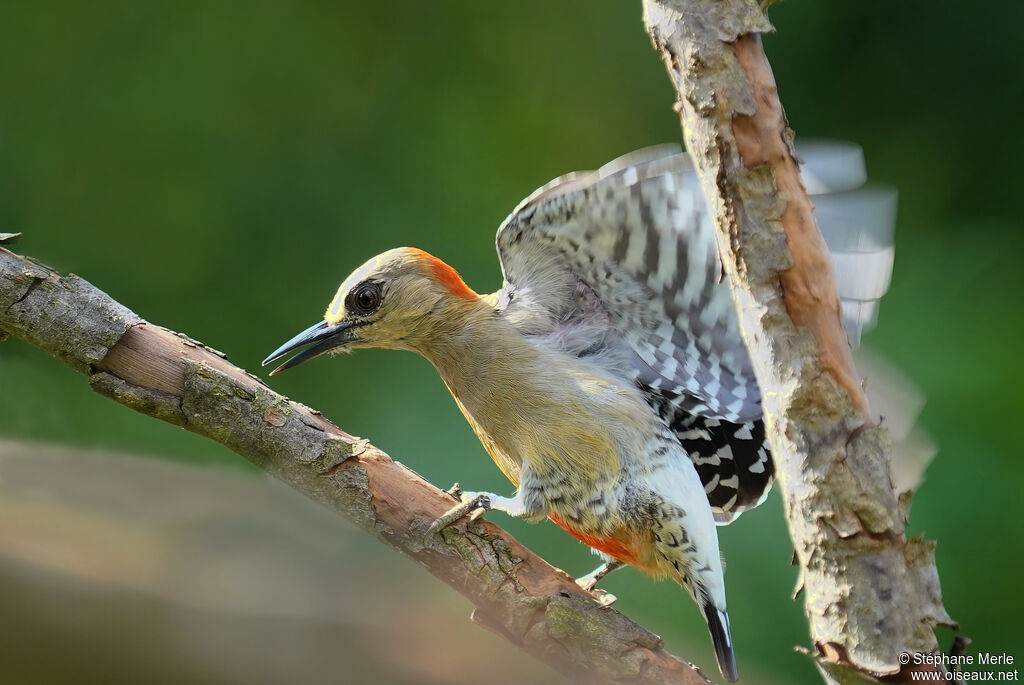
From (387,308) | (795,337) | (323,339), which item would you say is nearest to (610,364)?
(387,308)

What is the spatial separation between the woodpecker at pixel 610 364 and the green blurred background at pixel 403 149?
128cm

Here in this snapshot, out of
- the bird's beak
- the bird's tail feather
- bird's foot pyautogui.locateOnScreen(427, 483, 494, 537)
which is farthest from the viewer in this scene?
the bird's beak

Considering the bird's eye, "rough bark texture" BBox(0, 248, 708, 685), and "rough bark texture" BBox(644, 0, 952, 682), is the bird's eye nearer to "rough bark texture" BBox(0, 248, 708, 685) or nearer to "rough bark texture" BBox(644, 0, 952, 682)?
"rough bark texture" BBox(0, 248, 708, 685)

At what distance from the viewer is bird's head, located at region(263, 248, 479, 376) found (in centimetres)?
245

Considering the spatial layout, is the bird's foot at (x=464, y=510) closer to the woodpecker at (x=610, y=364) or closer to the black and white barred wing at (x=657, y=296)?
the woodpecker at (x=610, y=364)

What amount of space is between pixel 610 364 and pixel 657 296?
0.22m

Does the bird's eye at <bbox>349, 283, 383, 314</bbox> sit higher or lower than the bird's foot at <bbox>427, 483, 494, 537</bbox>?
higher

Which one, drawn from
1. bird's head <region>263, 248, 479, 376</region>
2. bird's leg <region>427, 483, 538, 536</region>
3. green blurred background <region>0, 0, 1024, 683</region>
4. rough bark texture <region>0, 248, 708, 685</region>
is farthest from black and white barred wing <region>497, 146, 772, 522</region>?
green blurred background <region>0, 0, 1024, 683</region>

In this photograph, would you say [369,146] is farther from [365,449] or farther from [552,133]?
[365,449]

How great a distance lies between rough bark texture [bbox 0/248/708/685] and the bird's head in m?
0.66

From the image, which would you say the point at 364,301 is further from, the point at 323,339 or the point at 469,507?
the point at 469,507

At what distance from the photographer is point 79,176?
4281 mm

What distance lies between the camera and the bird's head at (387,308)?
2.45 m

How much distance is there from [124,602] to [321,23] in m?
4.06
